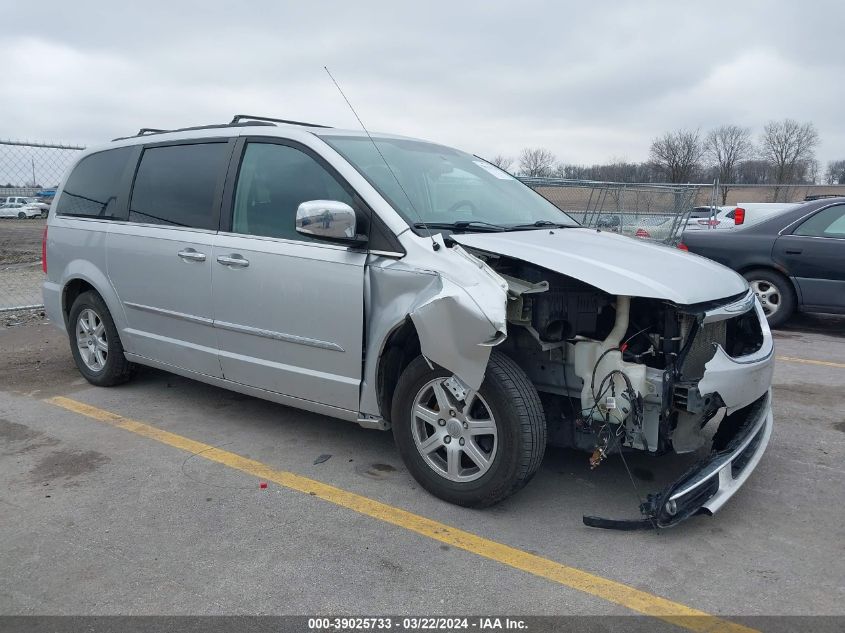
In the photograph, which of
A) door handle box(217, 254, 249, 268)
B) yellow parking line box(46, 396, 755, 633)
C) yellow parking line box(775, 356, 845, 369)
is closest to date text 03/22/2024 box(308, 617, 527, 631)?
yellow parking line box(46, 396, 755, 633)

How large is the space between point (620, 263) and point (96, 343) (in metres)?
4.05

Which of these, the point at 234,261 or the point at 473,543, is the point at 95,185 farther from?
the point at 473,543

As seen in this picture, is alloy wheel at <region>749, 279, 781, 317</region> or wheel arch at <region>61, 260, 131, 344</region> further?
alloy wheel at <region>749, 279, 781, 317</region>

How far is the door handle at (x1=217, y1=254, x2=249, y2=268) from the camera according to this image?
4.12 m

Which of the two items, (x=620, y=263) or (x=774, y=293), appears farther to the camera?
(x=774, y=293)

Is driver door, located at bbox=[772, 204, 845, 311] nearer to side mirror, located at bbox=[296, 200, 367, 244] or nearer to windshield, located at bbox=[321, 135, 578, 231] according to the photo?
windshield, located at bbox=[321, 135, 578, 231]

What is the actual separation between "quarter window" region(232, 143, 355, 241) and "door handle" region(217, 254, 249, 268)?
171mm

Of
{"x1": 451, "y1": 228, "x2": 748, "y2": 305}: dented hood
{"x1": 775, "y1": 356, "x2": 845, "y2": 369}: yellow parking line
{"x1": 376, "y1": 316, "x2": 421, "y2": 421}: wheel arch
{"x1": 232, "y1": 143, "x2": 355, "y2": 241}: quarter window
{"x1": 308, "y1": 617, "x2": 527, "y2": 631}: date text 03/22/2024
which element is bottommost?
{"x1": 308, "y1": 617, "x2": 527, "y2": 631}: date text 03/22/2024

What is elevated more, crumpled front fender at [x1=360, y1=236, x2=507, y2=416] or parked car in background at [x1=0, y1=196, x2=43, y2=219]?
crumpled front fender at [x1=360, y1=236, x2=507, y2=416]

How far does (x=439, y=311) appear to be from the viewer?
3.19 metres

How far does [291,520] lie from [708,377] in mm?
2005

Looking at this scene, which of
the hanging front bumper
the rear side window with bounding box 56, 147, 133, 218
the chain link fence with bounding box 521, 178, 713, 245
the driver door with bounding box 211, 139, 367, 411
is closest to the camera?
the hanging front bumper

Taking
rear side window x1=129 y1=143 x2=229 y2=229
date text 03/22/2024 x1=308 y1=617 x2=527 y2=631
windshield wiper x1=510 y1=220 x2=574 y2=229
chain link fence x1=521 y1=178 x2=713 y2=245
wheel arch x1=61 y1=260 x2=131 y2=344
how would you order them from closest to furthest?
1. date text 03/22/2024 x1=308 y1=617 x2=527 y2=631
2. windshield wiper x1=510 y1=220 x2=574 y2=229
3. rear side window x1=129 y1=143 x2=229 y2=229
4. wheel arch x1=61 y1=260 x2=131 y2=344
5. chain link fence x1=521 y1=178 x2=713 y2=245

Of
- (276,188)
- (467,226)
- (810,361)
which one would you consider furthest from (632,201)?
(276,188)
